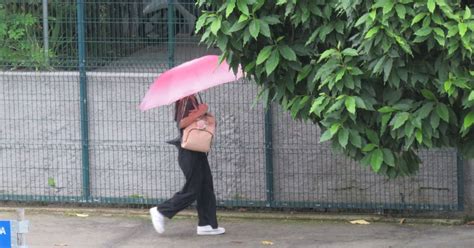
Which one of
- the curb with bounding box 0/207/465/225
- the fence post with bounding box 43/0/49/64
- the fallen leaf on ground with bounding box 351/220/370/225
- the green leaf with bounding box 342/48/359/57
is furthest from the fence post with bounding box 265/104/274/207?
the green leaf with bounding box 342/48/359/57

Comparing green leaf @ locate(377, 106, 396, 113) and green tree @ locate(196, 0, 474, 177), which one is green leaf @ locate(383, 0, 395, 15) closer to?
green tree @ locate(196, 0, 474, 177)

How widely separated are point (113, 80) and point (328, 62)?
4122mm

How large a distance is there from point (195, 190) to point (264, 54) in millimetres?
2689

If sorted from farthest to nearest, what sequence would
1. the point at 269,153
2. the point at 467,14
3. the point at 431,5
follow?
the point at 269,153 → the point at 467,14 → the point at 431,5

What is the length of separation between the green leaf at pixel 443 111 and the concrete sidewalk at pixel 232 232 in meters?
2.81

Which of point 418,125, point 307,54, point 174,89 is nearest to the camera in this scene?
point 418,125

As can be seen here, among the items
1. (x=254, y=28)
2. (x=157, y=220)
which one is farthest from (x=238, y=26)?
(x=157, y=220)

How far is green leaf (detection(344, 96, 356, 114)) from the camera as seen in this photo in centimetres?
520

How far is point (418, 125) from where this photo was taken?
5.23 metres

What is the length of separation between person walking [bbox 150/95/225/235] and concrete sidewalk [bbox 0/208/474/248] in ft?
0.56

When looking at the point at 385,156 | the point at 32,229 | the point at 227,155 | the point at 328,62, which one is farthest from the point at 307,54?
the point at 32,229

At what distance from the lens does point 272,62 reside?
219 inches

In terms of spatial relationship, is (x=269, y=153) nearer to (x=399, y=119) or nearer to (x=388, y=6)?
(x=399, y=119)

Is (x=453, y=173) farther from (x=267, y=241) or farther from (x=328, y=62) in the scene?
(x=328, y=62)
